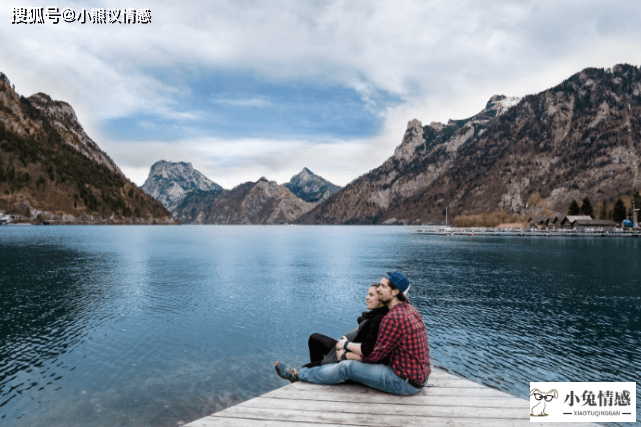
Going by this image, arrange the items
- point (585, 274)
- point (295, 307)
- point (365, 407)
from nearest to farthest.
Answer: point (365, 407), point (295, 307), point (585, 274)

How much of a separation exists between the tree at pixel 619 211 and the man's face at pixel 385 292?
209803 millimetres

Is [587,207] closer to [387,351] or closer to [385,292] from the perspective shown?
[385,292]

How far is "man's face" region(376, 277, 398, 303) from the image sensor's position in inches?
320

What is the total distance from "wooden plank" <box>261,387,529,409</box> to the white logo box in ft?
1.21

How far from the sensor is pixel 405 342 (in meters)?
7.62

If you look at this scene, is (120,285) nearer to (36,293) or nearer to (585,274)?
(36,293)

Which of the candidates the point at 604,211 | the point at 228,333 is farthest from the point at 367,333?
the point at 604,211

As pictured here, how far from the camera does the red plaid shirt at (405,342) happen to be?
758 centimetres

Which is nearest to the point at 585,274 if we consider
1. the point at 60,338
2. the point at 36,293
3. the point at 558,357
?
the point at 558,357

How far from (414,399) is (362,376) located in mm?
1163

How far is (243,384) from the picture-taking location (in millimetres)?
15383

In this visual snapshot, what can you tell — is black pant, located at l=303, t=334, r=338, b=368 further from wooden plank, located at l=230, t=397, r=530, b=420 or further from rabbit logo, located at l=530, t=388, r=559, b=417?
rabbit logo, located at l=530, t=388, r=559, b=417

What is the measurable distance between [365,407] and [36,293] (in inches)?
1497

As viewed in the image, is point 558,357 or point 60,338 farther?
point 60,338
